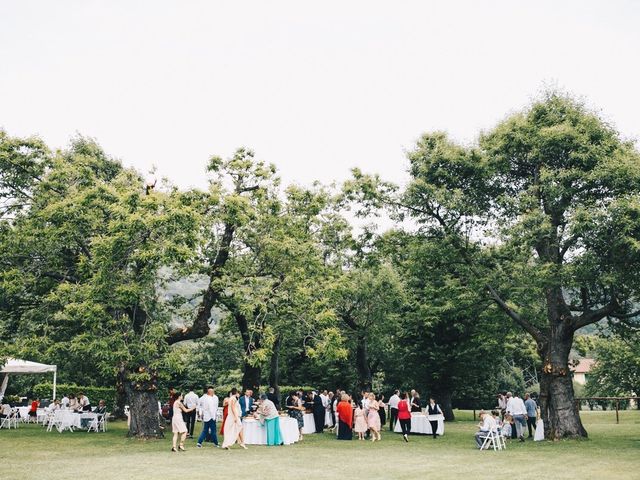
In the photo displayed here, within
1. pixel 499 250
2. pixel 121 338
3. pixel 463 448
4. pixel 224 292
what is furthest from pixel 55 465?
pixel 499 250

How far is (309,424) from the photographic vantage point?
26656mm

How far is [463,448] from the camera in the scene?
65.6ft

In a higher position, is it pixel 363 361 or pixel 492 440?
pixel 363 361

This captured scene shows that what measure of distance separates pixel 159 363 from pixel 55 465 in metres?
6.16

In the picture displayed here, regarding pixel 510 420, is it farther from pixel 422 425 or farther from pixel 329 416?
pixel 329 416

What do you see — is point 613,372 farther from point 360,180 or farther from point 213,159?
point 213,159

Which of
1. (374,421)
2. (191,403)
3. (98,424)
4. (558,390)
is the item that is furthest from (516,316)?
(98,424)

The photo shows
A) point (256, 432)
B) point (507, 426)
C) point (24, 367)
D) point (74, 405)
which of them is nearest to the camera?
point (256, 432)

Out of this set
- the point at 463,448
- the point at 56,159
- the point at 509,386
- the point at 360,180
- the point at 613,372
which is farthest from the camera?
the point at 509,386

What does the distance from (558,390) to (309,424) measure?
10.1m

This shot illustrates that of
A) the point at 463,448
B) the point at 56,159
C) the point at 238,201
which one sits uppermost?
the point at 56,159

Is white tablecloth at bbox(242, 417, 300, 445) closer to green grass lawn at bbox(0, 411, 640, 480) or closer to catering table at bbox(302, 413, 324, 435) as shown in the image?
green grass lawn at bbox(0, 411, 640, 480)

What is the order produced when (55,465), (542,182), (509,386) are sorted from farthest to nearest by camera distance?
(509,386), (542,182), (55,465)

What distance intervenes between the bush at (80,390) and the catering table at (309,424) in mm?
20174
